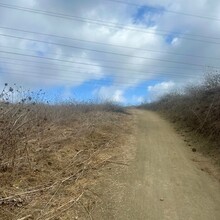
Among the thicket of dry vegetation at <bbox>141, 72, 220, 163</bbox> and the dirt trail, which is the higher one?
the thicket of dry vegetation at <bbox>141, 72, 220, 163</bbox>

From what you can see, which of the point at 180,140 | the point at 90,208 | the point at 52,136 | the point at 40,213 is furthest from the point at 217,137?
the point at 40,213

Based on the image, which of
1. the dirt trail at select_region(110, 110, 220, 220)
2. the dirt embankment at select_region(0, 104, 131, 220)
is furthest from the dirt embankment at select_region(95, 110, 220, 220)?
the dirt embankment at select_region(0, 104, 131, 220)

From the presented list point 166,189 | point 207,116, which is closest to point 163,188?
point 166,189

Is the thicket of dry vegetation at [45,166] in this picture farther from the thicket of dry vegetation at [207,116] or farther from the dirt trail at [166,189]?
the thicket of dry vegetation at [207,116]

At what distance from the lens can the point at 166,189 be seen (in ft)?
26.3

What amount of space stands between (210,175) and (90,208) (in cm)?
403

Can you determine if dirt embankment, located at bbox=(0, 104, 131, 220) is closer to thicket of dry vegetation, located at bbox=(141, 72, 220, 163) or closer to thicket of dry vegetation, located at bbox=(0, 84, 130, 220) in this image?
thicket of dry vegetation, located at bbox=(0, 84, 130, 220)

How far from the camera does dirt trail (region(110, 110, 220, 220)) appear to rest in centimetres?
677

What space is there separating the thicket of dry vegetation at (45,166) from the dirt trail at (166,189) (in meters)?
0.68

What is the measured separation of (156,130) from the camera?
55.1 feet

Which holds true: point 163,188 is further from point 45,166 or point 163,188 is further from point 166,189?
point 45,166

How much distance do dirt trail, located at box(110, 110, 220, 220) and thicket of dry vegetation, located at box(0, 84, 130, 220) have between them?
681 millimetres

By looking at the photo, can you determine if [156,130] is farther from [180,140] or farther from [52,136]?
[52,136]

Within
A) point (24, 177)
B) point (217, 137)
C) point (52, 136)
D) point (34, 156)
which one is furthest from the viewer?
point (217, 137)
